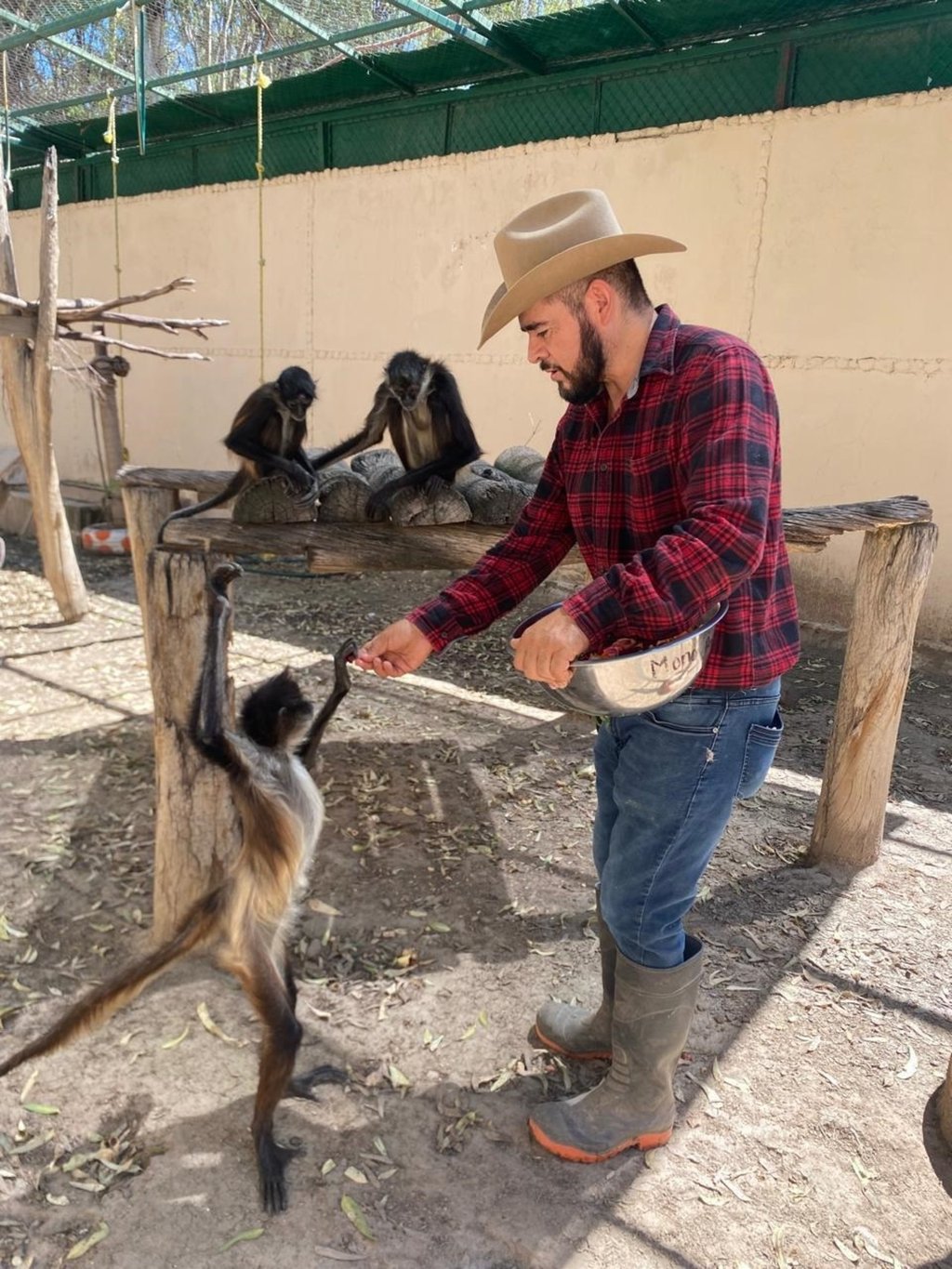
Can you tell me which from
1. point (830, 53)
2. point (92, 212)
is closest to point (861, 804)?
point (830, 53)

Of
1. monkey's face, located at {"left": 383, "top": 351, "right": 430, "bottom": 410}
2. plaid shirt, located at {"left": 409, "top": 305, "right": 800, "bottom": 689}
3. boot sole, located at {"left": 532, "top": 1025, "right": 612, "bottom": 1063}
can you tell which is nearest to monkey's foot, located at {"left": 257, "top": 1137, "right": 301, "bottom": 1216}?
boot sole, located at {"left": 532, "top": 1025, "right": 612, "bottom": 1063}

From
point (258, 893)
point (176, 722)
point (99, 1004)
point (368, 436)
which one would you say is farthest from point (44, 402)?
point (99, 1004)

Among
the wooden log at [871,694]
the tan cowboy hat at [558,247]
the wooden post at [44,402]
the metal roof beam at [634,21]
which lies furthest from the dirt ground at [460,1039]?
the metal roof beam at [634,21]

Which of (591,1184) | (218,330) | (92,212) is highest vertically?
(92,212)

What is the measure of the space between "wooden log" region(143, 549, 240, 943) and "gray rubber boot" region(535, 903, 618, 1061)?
1219 mm

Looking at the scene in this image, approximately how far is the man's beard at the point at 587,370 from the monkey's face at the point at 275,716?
124 centimetres

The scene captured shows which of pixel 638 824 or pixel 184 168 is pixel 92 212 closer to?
pixel 184 168

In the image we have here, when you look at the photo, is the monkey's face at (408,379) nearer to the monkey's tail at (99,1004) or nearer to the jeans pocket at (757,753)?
the jeans pocket at (757,753)

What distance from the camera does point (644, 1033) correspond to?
8.09 feet

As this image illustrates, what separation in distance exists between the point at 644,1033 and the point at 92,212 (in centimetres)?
1308

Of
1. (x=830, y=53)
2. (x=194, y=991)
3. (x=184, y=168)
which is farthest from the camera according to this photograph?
(x=184, y=168)

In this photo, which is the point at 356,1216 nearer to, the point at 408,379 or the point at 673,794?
the point at 673,794

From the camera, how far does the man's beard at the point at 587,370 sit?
205 cm

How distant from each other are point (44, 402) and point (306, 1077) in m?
6.03
